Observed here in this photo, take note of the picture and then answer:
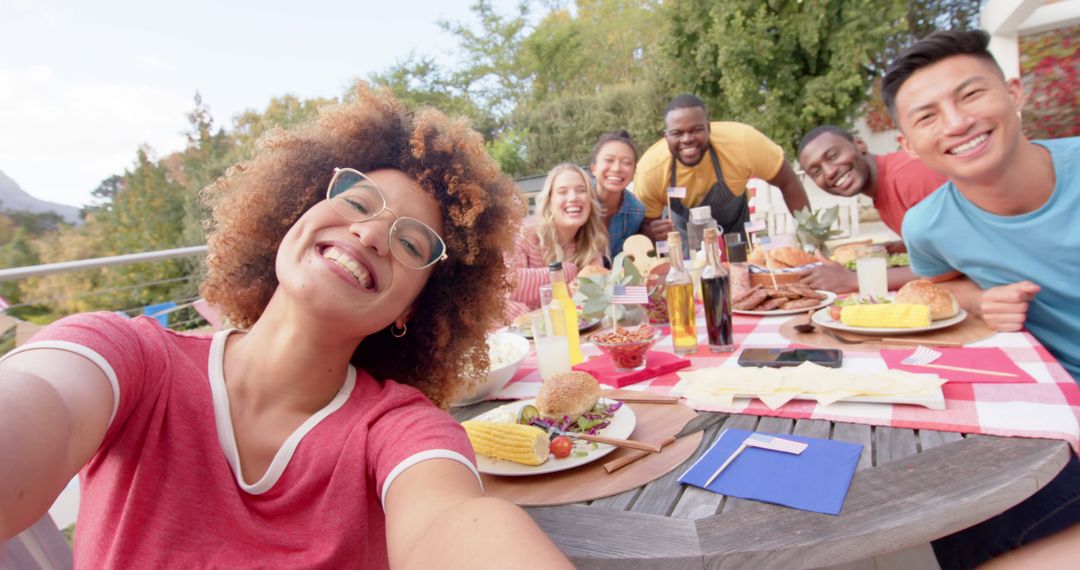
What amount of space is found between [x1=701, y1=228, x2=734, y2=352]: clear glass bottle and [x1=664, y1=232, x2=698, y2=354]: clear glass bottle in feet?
0.17

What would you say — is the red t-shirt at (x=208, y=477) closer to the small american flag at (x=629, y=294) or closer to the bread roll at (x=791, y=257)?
the small american flag at (x=629, y=294)

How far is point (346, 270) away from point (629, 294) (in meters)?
0.96

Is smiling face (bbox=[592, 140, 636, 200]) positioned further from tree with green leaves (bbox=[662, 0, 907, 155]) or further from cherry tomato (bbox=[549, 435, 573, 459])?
tree with green leaves (bbox=[662, 0, 907, 155])

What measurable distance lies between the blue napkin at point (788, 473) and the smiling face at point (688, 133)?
146 inches

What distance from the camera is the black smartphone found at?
148 cm

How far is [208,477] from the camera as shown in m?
1.02

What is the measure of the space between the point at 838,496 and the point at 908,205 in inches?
126

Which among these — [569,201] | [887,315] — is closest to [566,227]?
[569,201]

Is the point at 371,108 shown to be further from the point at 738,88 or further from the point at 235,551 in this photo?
the point at 738,88

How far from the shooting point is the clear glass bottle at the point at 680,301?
5.72ft

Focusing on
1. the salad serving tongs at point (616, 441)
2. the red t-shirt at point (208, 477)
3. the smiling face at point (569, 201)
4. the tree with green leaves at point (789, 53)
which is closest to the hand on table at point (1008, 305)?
the salad serving tongs at point (616, 441)

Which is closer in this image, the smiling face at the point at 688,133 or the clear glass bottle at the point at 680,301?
the clear glass bottle at the point at 680,301

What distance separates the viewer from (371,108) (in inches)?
56.3

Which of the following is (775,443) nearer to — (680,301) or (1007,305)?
(680,301)
